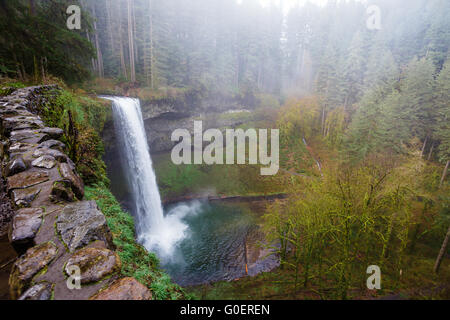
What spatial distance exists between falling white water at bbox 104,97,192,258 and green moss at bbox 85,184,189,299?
9657 mm

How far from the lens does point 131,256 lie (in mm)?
4516

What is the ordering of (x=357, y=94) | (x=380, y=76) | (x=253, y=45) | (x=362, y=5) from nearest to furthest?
1. (x=380, y=76)
2. (x=357, y=94)
3. (x=253, y=45)
4. (x=362, y=5)

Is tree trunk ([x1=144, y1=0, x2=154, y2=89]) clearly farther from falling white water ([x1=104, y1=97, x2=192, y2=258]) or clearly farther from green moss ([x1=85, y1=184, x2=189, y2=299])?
green moss ([x1=85, y1=184, x2=189, y2=299])

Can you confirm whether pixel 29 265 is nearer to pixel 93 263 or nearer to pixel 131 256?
pixel 93 263

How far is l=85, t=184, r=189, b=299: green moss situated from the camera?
12.0ft

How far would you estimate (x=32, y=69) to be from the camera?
9.66 meters

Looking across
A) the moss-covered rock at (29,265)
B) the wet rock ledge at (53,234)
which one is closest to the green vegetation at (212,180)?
the wet rock ledge at (53,234)

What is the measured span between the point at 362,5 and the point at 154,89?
56.1 m

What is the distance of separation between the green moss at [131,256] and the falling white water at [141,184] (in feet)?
31.7

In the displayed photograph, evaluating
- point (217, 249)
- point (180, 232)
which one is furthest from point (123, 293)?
point (180, 232)

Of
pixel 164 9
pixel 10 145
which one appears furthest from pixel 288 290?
pixel 164 9

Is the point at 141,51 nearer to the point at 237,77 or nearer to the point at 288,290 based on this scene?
the point at 237,77

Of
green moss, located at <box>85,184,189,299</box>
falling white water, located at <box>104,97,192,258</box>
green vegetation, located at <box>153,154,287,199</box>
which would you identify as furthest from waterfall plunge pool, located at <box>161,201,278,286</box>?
green moss, located at <box>85,184,189,299</box>

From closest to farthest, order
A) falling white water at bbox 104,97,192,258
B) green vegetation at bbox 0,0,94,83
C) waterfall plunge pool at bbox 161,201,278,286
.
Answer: green vegetation at bbox 0,0,94,83 < waterfall plunge pool at bbox 161,201,278,286 < falling white water at bbox 104,97,192,258
